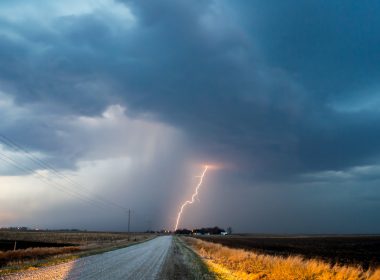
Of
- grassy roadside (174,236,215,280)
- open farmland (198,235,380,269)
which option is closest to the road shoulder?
grassy roadside (174,236,215,280)

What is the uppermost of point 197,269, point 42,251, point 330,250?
point 42,251

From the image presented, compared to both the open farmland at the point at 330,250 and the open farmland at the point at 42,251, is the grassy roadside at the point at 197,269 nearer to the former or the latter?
the open farmland at the point at 42,251

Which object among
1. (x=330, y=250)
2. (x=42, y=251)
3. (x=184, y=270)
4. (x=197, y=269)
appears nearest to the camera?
(x=184, y=270)

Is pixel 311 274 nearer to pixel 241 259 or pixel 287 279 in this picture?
pixel 287 279

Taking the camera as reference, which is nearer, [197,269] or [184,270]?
Result: [184,270]

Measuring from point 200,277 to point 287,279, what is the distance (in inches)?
168

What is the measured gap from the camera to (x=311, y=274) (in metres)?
20.6

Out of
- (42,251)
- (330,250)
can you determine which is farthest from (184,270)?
(330,250)

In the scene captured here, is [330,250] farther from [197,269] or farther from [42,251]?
[197,269]

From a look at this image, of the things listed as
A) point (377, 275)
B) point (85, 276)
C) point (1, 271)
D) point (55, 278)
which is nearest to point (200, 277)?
point (85, 276)

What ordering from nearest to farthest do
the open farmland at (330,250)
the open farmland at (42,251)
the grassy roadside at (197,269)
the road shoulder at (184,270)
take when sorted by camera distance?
the road shoulder at (184,270) → the grassy roadside at (197,269) → the open farmland at (42,251) → the open farmland at (330,250)

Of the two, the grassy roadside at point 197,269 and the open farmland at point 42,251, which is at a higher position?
the open farmland at point 42,251

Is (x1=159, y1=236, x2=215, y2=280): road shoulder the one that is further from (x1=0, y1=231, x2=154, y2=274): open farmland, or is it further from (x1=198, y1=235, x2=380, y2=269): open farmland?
(x1=198, y1=235, x2=380, y2=269): open farmland

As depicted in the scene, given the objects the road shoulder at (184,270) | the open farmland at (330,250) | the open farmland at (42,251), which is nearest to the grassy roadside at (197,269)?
the road shoulder at (184,270)
